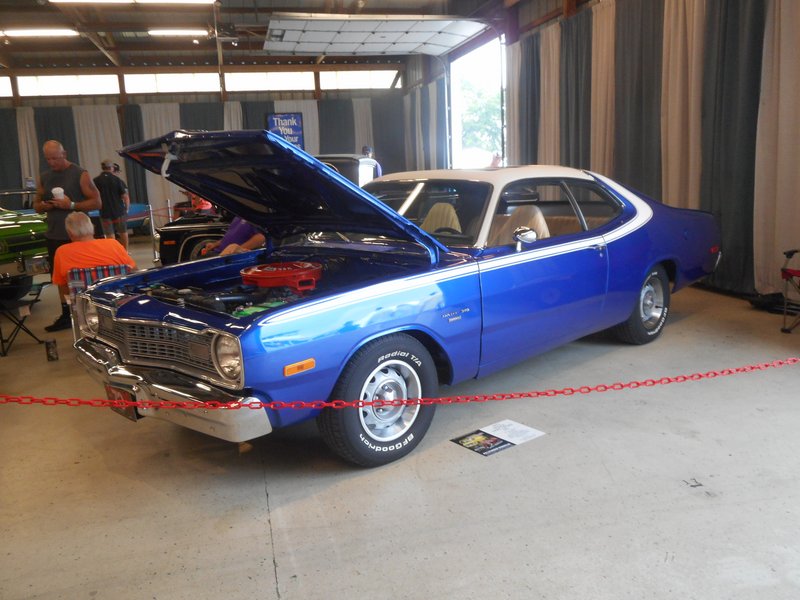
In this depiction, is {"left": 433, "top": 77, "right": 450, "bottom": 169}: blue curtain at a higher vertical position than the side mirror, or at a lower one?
higher

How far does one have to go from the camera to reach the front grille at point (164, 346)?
2.82m

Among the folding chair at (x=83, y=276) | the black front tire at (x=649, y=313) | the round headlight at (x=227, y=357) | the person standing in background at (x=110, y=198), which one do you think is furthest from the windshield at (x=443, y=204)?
the person standing in background at (x=110, y=198)

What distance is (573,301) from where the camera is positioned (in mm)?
4035

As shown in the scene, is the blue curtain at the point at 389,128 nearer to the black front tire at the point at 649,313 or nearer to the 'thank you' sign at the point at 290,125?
the 'thank you' sign at the point at 290,125

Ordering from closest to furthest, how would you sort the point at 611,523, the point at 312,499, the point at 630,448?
the point at 611,523 → the point at 312,499 → the point at 630,448

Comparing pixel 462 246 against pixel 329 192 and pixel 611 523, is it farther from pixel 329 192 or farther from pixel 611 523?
pixel 611 523

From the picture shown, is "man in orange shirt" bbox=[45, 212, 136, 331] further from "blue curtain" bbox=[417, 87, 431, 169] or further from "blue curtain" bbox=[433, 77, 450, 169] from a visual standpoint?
"blue curtain" bbox=[417, 87, 431, 169]

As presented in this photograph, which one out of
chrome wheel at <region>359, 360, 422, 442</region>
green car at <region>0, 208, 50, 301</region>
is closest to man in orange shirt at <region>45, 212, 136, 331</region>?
green car at <region>0, 208, 50, 301</region>

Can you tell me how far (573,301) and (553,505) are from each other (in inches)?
62.3

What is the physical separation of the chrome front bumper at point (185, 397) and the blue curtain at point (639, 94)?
665cm

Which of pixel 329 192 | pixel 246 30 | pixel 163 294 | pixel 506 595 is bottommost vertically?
pixel 506 595

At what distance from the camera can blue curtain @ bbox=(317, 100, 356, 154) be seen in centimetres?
2108

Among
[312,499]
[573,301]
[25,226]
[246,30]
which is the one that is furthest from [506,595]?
[246,30]

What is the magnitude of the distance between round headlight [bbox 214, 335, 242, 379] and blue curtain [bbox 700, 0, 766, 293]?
586cm
